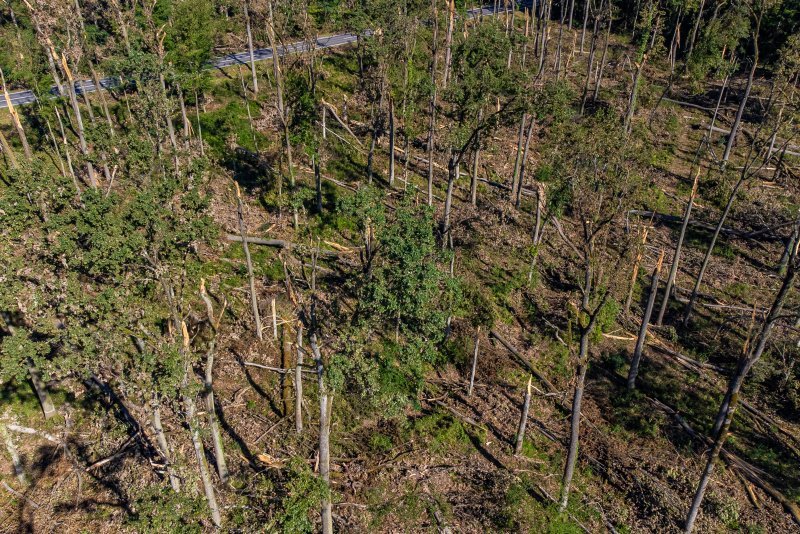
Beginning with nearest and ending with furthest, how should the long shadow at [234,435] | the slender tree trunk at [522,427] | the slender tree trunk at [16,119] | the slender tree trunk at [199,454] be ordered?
1. the slender tree trunk at [199,454]
2. the slender tree trunk at [16,119]
3. the long shadow at [234,435]
4. the slender tree trunk at [522,427]

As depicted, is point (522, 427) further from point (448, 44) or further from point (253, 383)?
point (448, 44)

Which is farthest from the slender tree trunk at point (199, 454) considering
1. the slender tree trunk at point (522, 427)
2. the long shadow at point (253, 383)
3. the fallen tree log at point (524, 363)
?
the fallen tree log at point (524, 363)

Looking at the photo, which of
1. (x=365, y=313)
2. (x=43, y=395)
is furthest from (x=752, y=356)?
(x=43, y=395)

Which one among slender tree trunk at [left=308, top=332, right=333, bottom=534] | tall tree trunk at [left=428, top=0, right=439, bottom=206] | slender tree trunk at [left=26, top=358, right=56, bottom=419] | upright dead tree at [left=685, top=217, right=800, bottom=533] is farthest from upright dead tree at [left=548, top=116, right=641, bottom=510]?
slender tree trunk at [left=26, top=358, right=56, bottom=419]

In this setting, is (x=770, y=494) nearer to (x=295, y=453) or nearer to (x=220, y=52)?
(x=295, y=453)

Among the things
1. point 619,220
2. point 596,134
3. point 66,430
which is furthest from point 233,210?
point 619,220

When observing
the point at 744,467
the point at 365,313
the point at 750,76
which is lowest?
the point at 744,467

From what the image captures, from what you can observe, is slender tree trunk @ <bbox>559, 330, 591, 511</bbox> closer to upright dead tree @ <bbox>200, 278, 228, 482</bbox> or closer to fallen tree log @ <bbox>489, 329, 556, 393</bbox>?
fallen tree log @ <bbox>489, 329, 556, 393</bbox>

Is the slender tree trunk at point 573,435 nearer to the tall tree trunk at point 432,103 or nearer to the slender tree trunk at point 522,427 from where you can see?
the slender tree trunk at point 522,427
